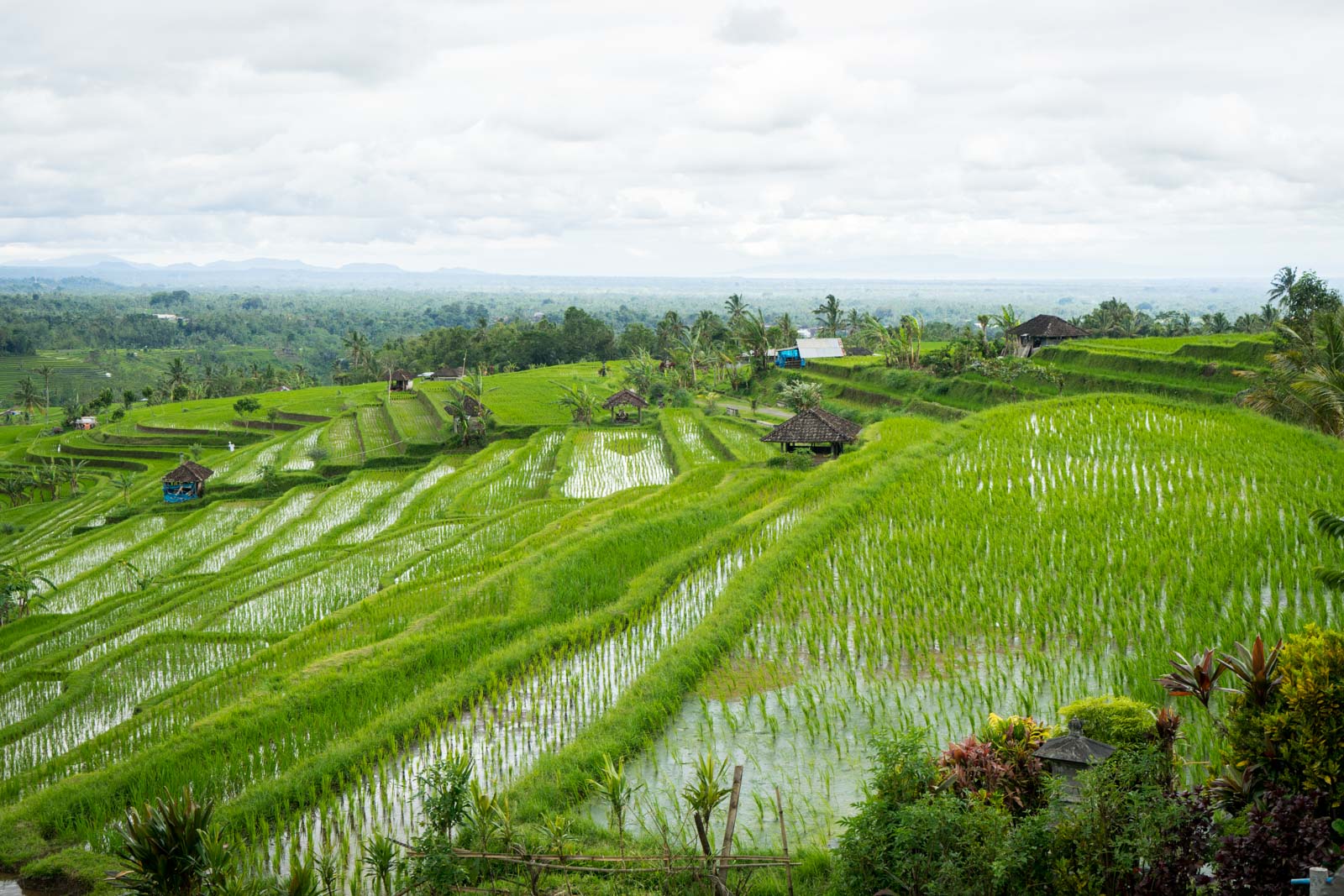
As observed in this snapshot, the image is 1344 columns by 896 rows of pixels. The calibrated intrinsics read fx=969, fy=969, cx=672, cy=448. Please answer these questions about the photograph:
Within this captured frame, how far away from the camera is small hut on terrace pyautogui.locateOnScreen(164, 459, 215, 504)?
2762 centimetres

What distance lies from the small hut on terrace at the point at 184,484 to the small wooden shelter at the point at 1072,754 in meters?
26.9

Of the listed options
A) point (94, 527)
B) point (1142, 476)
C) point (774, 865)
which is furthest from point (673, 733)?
point (94, 527)

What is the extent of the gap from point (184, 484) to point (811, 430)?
18.1 m

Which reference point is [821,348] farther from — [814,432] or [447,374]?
[814,432]

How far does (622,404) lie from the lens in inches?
1394

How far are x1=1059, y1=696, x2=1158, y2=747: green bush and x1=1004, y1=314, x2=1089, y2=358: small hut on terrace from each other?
30.8 metres

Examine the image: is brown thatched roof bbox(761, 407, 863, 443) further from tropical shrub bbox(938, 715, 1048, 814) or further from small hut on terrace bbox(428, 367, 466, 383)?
small hut on terrace bbox(428, 367, 466, 383)

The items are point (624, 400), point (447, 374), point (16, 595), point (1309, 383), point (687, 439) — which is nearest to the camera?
point (1309, 383)

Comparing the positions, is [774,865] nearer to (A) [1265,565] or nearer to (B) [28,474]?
(A) [1265,565]

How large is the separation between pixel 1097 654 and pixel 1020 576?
→ 2458 millimetres

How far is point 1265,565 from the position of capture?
10.5 metres

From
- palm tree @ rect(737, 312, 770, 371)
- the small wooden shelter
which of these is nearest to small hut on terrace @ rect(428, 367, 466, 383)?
palm tree @ rect(737, 312, 770, 371)

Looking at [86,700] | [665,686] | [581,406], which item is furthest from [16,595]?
[581,406]

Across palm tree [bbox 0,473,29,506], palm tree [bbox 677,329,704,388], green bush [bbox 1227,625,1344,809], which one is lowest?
palm tree [bbox 0,473,29,506]
